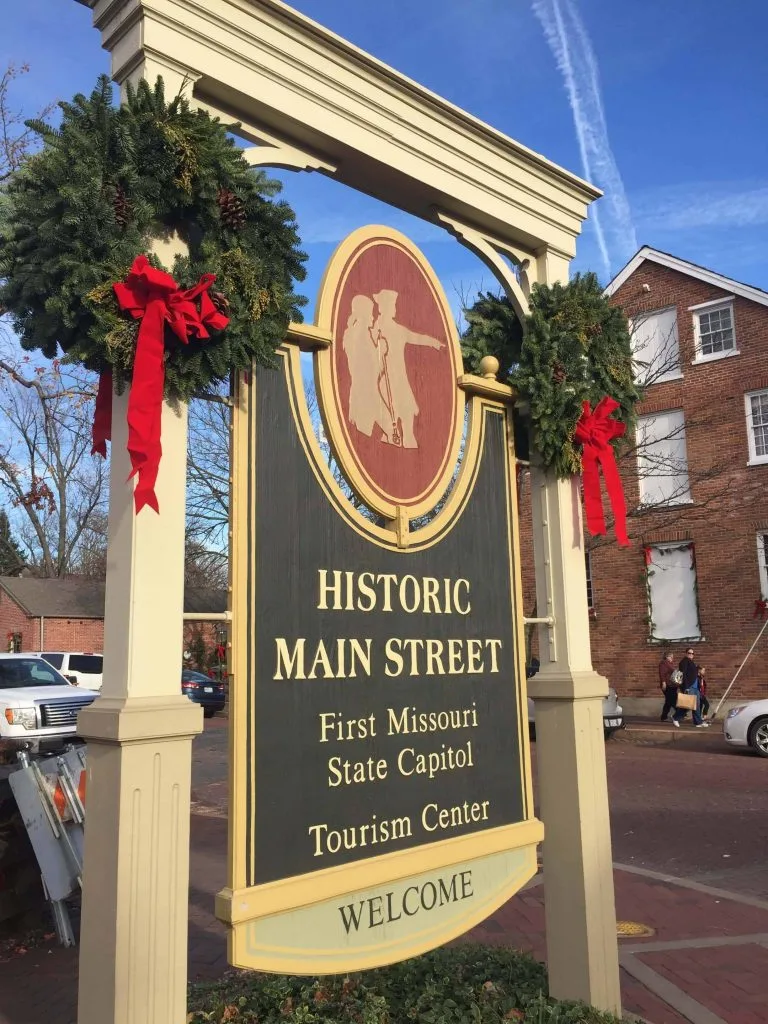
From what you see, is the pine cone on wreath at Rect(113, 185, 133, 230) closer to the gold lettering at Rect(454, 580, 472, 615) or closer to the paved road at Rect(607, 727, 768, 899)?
the gold lettering at Rect(454, 580, 472, 615)

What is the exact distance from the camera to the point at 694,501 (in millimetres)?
20281

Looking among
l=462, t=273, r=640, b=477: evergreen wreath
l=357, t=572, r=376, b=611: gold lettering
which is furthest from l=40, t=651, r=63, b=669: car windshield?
l=357, t=572, r=376, b=611: gold lettering

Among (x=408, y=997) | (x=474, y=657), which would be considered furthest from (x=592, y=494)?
(x=408, y=997)

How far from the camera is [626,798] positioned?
10336 millimetres

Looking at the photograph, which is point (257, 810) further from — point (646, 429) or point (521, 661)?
point (646, 429)

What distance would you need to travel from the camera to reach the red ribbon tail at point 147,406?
2.61 metres

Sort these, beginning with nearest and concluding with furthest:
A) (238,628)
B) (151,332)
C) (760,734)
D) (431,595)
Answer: (151,332) → (238,628) → (431,595) → (760,734)

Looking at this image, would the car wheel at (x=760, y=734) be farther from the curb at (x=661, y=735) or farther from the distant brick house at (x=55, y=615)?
the distant brick house at (x=55, y=615)

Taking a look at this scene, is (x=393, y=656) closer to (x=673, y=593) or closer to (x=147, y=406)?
(x=147, y=406)

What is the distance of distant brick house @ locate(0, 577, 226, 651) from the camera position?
119ft

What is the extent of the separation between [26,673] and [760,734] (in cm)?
1194

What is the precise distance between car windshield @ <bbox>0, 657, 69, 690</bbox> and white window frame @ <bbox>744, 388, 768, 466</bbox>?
14.9 meters

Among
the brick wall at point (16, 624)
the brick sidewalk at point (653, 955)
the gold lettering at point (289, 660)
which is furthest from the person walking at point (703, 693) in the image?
the brick wall at point (16, 624)

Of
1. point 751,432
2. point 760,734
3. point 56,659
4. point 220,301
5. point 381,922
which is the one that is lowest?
point 760,734
